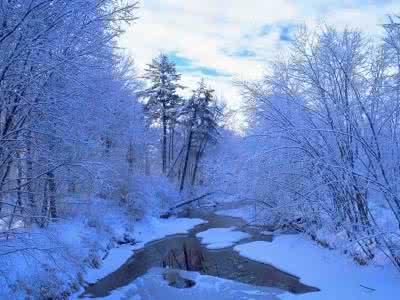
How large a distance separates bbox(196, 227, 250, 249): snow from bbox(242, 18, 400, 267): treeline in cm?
450

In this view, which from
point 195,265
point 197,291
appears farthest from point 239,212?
point 197,291

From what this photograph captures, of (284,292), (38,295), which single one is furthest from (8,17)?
(284,292)

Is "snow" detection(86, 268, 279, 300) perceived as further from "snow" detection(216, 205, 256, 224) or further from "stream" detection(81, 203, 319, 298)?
"snow" detection(216, 205, 256, 224)

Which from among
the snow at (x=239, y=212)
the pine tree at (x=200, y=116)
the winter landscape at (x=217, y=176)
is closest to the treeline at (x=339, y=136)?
the winter landscape at (x=217, y=176)

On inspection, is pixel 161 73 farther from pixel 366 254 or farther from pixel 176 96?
pixel 366 254

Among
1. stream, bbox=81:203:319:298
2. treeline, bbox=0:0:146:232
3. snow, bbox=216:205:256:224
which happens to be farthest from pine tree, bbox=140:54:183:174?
treeline, bbox=0:0:146:232

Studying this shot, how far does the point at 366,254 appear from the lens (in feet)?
42.6

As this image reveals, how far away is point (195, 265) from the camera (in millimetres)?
15438

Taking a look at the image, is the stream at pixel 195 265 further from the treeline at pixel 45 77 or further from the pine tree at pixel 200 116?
the pine tree at pixel 200 116

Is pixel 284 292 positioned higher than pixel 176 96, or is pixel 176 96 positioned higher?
pixel 176 96

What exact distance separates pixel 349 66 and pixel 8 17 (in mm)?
9559

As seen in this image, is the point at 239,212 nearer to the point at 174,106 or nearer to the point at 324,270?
the point at 174,106

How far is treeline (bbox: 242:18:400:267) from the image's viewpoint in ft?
33.9

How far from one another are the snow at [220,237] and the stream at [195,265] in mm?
361
